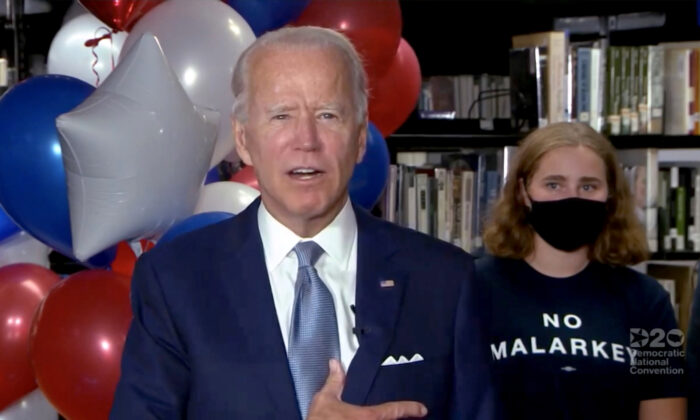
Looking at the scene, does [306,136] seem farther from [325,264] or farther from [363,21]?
[363,21]

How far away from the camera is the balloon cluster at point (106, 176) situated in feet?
6.07

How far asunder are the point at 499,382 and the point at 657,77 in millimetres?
1760

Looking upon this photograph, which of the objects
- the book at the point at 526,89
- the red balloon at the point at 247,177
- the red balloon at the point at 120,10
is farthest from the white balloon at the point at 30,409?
the book at the point at 526,89

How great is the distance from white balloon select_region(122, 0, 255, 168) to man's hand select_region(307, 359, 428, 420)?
0.90m

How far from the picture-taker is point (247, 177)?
7.89ft

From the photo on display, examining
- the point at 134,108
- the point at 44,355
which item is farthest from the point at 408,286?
the point at 44,355

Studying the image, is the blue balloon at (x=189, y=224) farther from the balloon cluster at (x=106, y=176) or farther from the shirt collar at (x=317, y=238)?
the shirt collar at (x=317, y=238)

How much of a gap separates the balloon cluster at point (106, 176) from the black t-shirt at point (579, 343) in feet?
1.98

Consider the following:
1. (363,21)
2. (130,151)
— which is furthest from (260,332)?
(363,21)

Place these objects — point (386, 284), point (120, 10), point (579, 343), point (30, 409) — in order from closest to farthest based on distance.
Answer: point (386, 284), point (579, 343), point (120, 10), point (30, 409)

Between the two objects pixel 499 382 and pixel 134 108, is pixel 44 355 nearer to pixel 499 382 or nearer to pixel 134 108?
pixel 134 108

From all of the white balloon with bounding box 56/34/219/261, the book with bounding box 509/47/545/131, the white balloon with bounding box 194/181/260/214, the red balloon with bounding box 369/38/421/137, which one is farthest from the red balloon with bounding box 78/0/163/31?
the book with bounding box 509/47/545/131

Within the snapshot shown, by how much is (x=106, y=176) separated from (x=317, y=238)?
2.06 feet

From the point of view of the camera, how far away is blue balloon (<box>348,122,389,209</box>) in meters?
2.43
